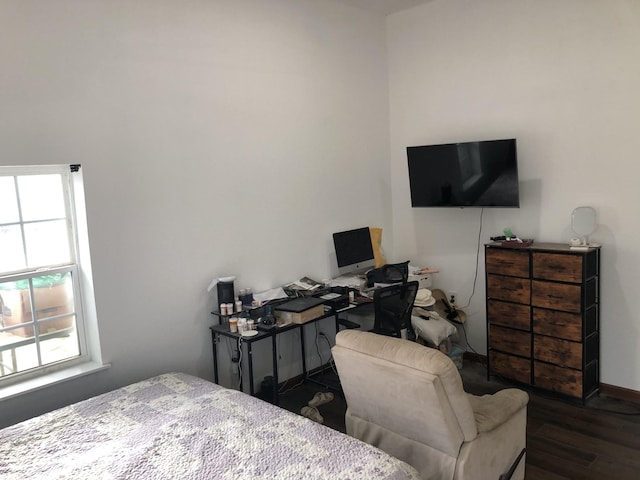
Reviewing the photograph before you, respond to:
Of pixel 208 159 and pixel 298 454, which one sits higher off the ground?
pixel 208 159

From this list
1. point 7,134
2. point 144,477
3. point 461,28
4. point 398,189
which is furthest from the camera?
point 398,189

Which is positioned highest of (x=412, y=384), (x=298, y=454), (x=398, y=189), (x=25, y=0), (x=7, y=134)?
(x=25, y=0)

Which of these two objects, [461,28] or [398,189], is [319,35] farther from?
[398,189]

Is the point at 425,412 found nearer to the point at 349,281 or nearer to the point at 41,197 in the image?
the point at 349,281

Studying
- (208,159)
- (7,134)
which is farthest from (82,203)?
(208,159)

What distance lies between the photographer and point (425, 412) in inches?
97.0

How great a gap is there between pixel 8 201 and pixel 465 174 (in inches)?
128

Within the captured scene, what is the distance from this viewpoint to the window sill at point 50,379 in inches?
119

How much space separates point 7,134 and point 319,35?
8.50 feet

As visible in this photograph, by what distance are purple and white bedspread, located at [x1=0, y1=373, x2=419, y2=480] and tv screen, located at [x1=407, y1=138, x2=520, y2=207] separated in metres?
2.51

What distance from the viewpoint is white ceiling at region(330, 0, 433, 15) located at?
15.5 ft

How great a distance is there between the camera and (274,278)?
432cm

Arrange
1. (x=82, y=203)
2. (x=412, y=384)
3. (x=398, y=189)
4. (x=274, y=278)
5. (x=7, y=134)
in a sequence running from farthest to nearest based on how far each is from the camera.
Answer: (x=398, y=189) → (x=274, y=278) → (x=82, y=203) → (x=7, y=134) → (x=412, y=384)

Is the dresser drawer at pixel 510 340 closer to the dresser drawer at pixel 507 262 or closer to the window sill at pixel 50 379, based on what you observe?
the dresser drawer at pixel 507 262
